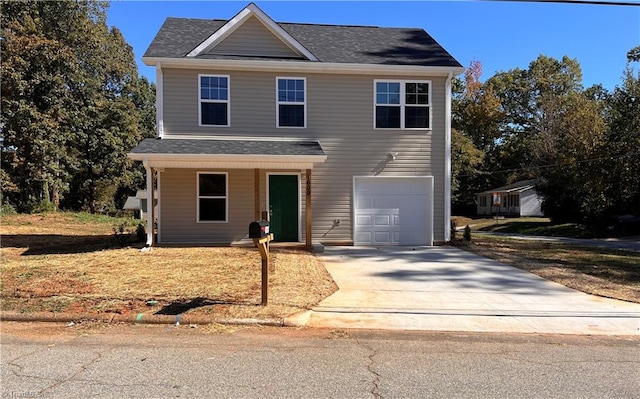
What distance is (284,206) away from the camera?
15.3 m

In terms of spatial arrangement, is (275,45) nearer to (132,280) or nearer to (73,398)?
(132,280)

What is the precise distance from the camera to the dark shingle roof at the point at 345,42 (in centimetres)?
1532

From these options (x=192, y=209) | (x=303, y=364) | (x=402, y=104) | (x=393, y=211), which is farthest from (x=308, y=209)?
(x=303, y=364)

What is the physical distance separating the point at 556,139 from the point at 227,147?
3173 cm

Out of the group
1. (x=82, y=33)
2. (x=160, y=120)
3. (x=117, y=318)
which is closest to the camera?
(x=117, y=318)

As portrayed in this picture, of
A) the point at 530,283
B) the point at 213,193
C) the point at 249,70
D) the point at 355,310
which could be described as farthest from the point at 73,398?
the point at 249,70

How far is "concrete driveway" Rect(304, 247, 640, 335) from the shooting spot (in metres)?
6.70

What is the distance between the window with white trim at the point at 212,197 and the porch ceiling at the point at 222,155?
50.0 inches

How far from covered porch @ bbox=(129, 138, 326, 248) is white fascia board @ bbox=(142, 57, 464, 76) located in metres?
2.25

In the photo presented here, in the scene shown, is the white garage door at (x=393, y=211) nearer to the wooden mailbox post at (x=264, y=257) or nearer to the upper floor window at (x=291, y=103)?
the upper floor window at (x=291, y=103)

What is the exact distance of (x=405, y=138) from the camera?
15.6m

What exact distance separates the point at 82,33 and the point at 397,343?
32.0 meters

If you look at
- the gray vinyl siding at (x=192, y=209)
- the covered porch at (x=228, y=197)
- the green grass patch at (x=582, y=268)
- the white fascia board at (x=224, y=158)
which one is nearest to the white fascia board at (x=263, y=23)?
the covered porch at (x=228, y=197)

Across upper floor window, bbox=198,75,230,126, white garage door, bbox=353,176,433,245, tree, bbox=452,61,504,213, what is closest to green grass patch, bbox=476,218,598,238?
tree, bbox=452,61,504,213
